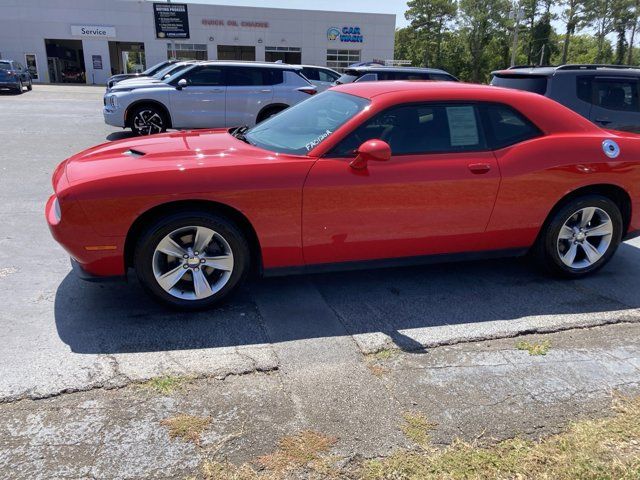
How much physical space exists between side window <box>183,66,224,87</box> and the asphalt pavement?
6649 millimetres

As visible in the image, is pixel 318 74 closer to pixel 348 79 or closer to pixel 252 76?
pixel 348 79

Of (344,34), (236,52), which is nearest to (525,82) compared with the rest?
(344,34)

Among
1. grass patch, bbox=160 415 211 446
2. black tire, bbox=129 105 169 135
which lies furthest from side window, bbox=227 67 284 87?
grass patch, bbox=160 415 211 446

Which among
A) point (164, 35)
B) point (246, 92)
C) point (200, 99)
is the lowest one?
point (200, 99)

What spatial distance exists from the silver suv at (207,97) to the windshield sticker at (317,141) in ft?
25.5

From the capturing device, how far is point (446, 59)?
53.6 metres

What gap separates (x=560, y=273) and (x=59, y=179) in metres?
4.10

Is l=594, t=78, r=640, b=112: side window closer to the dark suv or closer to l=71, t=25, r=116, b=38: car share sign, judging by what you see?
the dark suv

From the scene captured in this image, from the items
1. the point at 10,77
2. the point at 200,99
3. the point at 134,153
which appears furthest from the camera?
the point at 10,77

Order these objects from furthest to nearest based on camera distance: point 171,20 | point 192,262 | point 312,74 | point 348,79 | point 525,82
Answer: point 171,20, point 312,74, point 348,79, point 525,82, point 192,262

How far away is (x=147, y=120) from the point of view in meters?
10.8

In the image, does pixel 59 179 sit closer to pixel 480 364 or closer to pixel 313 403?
pixel 313 403

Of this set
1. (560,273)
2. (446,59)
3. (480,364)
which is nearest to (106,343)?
(480,364)

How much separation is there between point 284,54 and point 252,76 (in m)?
38.4
